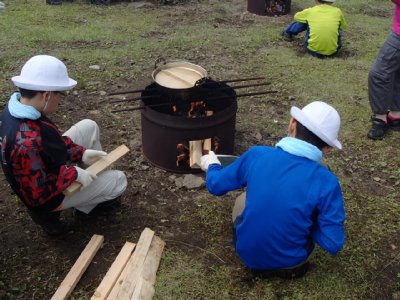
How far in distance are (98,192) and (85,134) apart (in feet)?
2.12

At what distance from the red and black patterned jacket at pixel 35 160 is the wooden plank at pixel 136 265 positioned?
73 cm

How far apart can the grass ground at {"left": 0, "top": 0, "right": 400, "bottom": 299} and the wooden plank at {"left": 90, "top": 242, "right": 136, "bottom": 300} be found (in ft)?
0.59

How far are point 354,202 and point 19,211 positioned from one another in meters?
3.23

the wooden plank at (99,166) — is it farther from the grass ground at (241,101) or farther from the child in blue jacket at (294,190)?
the child in blue jacket at (294,190)

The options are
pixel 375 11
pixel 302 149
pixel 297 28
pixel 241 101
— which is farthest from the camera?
pixel 375 11

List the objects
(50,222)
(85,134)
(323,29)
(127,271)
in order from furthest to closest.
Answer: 1. (323,29)
2. (85,134)
3. (50,222)
4. (127,271)

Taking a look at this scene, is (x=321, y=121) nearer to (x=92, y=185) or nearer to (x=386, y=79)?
(x=92, y=185)

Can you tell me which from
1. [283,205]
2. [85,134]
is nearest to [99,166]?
[85,134]

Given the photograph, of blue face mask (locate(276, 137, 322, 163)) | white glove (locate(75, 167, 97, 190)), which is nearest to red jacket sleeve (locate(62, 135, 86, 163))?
white glove (locate(75, 167, 97, 190))

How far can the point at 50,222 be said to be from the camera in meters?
3.67

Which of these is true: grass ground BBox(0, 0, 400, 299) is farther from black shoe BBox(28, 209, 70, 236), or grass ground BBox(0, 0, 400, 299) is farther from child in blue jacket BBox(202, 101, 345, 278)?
child in blue jacket BBox(202, 101, 345, 278)

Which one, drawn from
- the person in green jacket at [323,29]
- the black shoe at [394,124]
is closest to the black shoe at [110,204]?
the black shoe at [394,124]

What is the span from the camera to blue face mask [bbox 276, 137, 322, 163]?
9.36 ft

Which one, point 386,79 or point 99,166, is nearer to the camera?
point 99,166
